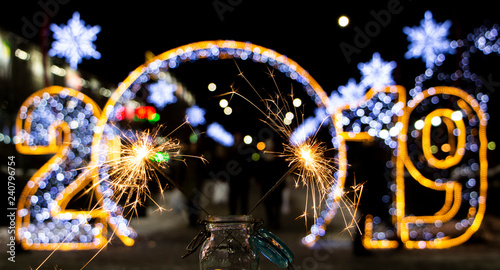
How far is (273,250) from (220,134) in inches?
191

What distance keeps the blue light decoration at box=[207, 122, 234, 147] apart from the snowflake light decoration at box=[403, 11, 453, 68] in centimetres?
262

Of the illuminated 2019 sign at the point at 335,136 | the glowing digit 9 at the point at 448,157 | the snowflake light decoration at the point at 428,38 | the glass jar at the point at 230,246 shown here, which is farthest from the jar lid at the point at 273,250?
the snowflake light decoration at the point at 428,38

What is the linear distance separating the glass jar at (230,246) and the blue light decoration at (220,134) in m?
4.68

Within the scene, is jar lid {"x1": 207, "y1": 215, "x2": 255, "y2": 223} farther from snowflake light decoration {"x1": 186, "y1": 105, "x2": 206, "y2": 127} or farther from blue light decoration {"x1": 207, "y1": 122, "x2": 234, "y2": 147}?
blue light decoration {"x1": 207, "y1": 122, "x2": 234, "y2": 147}

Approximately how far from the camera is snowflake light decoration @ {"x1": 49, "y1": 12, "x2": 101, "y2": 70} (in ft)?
18.6

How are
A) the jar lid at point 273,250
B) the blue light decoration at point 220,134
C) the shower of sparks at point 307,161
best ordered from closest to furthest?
the jar lid at point 273,250
the shower of sparks at point 307,161
the blue light decoration at point 220,134

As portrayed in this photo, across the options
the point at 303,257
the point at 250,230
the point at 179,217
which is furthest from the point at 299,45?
the point at 250,230

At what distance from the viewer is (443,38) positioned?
20.5 ft

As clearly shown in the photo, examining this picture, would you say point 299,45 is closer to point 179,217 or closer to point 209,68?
point 209,68

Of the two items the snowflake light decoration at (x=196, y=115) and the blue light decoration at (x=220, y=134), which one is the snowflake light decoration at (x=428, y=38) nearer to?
the blue light decoration at (x=220, y=134)

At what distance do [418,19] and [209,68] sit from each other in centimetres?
301

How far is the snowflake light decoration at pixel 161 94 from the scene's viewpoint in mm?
5719

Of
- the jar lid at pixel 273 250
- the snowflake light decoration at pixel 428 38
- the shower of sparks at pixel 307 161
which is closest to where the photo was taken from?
the jar lid at pixel 273 250

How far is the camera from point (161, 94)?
5879 millimetres
